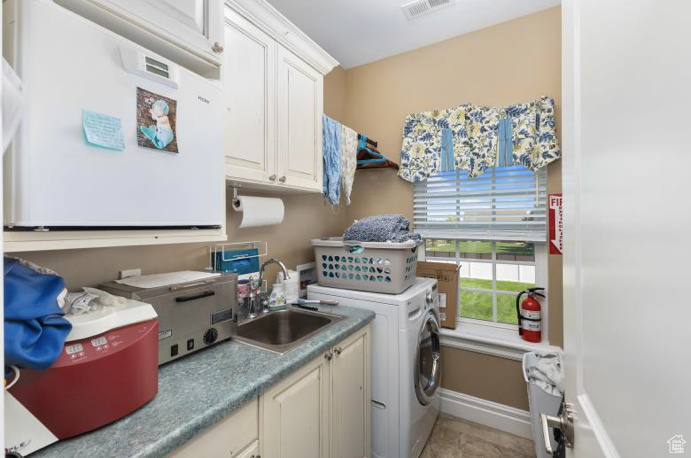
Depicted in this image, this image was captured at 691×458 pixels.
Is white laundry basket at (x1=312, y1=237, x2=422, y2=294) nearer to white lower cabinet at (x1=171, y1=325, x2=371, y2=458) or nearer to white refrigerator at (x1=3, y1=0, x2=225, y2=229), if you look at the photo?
white lower cabinet at (x1=171, y1=325, x2=371, y2=458)

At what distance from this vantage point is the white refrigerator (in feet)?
2.42

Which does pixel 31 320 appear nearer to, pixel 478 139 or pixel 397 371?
pixel 397 371

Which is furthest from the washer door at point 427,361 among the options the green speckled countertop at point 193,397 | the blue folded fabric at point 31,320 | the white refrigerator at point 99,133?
A: the blue folded fabric at point 31,320

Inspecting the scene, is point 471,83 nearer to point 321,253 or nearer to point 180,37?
point 321,253

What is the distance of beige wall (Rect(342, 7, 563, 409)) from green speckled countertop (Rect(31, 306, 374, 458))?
1.52 metres

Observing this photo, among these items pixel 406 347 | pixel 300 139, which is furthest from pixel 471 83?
pixel 406 347

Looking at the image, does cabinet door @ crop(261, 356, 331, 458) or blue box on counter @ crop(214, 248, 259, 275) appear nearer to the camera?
cabinet door @ crop(261, 356, 331, 458)

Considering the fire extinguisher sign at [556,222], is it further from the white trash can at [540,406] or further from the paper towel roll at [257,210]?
the paper towel roll at [257,210]

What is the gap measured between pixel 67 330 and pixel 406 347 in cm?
151

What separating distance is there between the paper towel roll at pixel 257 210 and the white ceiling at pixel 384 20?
1.38m

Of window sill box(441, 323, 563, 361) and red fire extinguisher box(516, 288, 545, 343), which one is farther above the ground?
red fire extinguisher box(516, 288, 545, 343)

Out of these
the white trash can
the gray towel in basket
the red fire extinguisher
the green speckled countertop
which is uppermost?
the gray towel in basket

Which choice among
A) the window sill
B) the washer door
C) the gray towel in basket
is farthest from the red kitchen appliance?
the window sill

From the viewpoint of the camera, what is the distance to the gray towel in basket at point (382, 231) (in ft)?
6.40
